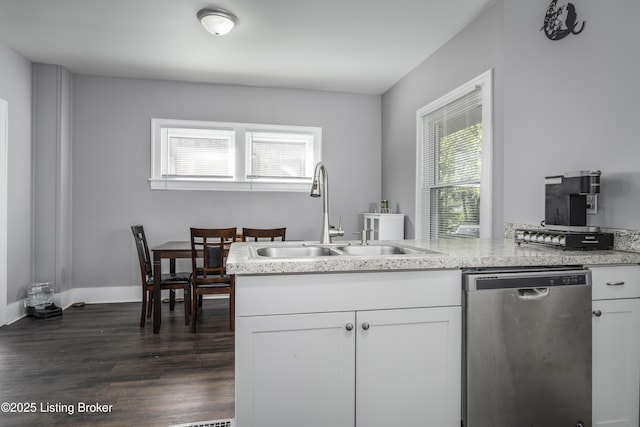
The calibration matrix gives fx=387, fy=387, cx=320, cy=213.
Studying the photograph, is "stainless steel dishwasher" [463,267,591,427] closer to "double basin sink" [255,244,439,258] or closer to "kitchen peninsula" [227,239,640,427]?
"kitchen peninsula" [227,239,640,427]

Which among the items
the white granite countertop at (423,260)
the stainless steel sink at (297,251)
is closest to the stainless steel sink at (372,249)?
the stainless steel sink at (297,251)

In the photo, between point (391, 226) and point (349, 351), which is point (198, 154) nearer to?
point (391, 226)

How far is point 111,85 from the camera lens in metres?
4.54

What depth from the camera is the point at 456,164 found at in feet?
11.7

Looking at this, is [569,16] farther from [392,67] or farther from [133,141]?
[133,141]

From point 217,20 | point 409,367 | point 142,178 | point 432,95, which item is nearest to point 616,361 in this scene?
point 409,367

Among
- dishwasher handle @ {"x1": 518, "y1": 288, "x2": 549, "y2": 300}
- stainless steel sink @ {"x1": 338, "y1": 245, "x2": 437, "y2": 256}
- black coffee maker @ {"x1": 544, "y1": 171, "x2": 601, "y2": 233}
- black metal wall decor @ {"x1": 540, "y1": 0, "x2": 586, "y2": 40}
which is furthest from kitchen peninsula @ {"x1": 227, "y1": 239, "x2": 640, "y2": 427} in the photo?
black metal wall decor @ {"x1": 540, "y1": 0, "x2": 586, "y2": 40}

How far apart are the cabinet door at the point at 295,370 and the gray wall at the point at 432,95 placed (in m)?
1.97

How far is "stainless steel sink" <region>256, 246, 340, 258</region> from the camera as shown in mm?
1979

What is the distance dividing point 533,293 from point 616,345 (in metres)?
0.48

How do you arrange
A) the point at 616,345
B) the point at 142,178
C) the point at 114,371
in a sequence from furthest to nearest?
the point at 142,178, the point at 114,371, the point at 616,345

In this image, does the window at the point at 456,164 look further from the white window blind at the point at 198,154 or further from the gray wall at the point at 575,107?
the white window blind at the point at 198,154

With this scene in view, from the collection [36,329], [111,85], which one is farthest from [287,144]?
[36,329]

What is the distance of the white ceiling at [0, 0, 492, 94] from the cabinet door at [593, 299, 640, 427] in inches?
91.4
